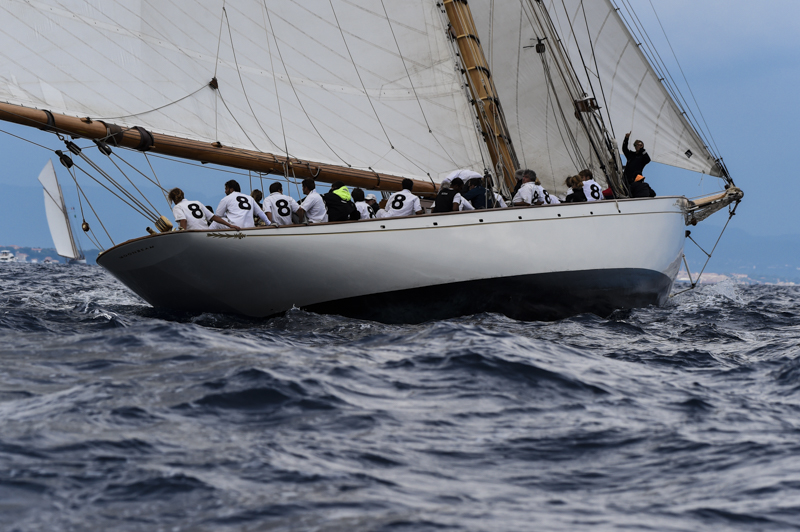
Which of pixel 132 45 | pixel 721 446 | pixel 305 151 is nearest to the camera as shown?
pixel 721 446

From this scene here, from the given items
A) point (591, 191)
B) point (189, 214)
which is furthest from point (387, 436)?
point (591, 191)

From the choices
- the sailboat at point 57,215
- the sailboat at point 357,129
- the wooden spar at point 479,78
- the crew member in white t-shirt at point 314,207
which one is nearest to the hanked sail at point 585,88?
the sailboat at point 357,129

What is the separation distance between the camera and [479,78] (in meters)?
14.7

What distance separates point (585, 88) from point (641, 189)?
365 centimetres

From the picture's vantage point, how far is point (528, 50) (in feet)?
54.9

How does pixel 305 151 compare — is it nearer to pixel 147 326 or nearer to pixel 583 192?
pixel 583 192

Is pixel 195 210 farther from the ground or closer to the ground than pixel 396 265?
farther from the ground

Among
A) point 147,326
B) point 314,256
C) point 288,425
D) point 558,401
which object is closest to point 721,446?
point 558,401

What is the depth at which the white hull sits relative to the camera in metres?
9.77

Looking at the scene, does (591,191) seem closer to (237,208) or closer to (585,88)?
(237,208)

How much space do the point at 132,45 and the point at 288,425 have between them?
892 centimetres

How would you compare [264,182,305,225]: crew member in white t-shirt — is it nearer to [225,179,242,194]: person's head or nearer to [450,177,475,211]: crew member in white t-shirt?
[225,179,242,194]: person's head

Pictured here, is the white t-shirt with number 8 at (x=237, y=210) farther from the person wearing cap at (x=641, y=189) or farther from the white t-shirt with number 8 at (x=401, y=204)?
the person wearing cap at (x=641, y=189)

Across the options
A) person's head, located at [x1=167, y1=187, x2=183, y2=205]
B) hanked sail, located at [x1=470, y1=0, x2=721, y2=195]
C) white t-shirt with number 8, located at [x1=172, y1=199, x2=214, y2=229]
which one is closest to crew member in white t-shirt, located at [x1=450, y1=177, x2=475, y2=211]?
white t-shirt with number 8, located at [x1=172, y1=199, x2=214, y2=229]
